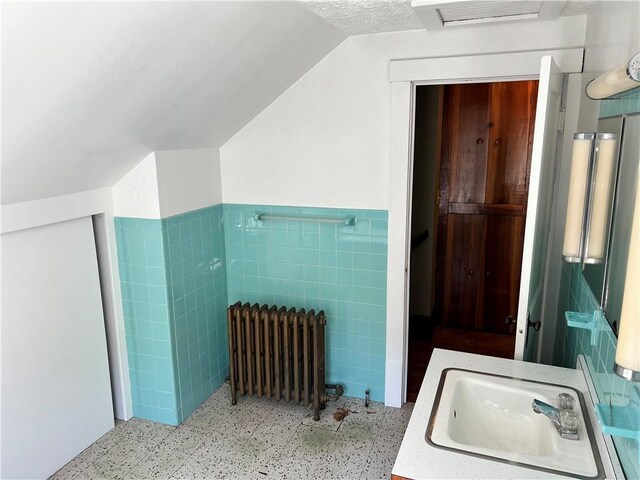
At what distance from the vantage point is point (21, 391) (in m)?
2.11

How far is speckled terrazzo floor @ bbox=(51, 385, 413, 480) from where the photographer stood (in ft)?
7.58

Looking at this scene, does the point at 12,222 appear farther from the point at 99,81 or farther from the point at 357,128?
the point at 357,128

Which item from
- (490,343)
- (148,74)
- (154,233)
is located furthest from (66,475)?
(490,343)

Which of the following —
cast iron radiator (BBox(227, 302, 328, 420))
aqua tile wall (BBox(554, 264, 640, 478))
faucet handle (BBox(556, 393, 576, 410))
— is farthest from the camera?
cast iron radiator (BBox(227, 302, 328, 420))

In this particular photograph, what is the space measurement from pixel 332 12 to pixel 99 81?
1.01 m

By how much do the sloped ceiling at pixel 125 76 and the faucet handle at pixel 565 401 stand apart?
1.67m

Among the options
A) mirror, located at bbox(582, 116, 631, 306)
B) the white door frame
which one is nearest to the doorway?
the white door frame

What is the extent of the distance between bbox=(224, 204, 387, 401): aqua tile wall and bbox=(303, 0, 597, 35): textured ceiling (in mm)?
946

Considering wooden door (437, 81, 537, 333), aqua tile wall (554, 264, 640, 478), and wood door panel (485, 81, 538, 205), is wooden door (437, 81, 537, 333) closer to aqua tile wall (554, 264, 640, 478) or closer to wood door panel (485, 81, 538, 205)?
wood door panel (485, 81, 538, 205)

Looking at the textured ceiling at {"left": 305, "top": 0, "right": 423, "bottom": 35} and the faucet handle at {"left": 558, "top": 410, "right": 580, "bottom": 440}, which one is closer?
the faucet handle at {"left": 558, "top": 410, "right": 580, "bottom": 440}

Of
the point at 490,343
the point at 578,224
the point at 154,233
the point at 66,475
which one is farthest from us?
the point at 490,343

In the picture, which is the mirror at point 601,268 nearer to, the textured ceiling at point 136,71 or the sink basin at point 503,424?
the sink basin at point 503,424

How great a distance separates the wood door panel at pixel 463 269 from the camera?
3834mm

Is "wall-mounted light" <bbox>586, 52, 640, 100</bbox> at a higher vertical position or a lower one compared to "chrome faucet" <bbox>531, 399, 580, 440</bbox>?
higher
